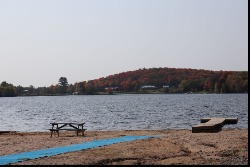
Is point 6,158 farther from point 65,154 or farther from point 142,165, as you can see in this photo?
point 142,165

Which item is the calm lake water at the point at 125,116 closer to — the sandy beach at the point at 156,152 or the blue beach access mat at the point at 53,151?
the blue beach access mat at the point at 53,151

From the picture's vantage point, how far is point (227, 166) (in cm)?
1278

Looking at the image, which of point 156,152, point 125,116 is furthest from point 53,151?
point 125,116

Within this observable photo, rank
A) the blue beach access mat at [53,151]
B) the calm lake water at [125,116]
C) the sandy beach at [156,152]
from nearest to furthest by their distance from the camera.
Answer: the sandy beach at [156,152], the blue beach access mat at [53,151], the calm lake water at [125,116]

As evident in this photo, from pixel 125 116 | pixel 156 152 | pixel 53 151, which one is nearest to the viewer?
pixel 156 152

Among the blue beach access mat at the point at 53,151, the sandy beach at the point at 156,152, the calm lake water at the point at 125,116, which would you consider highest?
the blue beach access mat at the point at 53,151

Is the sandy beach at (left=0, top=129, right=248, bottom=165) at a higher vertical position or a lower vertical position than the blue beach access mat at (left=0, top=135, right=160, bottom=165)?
lower

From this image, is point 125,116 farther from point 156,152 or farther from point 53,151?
point 156,152

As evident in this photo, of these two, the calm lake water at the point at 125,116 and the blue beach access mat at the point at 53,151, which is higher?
the blue beach access mat at the point at 53,151

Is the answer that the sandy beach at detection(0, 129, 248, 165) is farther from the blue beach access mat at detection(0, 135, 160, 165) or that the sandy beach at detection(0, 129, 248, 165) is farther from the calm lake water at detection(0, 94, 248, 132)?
the calm lake water at detection(0, 94, 248, 132)

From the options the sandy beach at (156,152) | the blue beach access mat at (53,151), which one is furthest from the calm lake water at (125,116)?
the sandy beach at (156,152)

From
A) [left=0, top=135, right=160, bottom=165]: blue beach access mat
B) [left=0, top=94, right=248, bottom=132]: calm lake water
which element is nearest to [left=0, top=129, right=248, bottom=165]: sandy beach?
[left=0, top=135, right=160, bottom=165]: blue beach access mat

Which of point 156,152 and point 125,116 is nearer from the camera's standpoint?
point 156,152

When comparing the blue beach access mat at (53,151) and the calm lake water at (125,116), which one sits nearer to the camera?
the blue beach access mat at (53,151)
